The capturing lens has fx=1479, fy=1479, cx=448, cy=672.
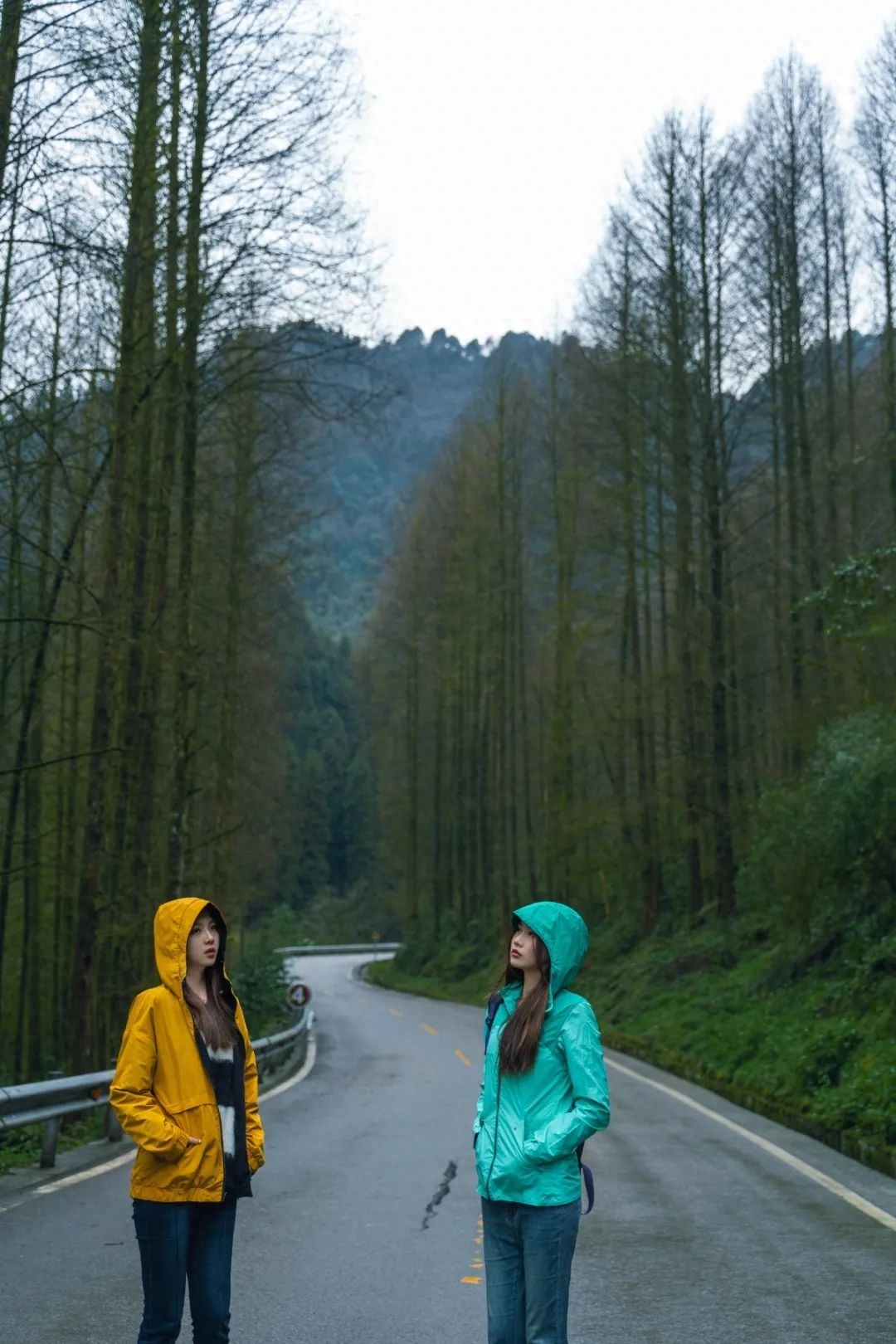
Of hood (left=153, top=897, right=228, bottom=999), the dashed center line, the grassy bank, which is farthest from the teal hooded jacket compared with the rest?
the grassy bank

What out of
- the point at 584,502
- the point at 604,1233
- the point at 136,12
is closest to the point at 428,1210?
the point at 604,1233

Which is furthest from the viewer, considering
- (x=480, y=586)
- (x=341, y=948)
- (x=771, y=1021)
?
(x=341, y=948)

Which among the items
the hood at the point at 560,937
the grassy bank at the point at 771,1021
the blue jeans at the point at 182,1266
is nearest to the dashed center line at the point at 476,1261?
the blue jeans at the point at 182,1266

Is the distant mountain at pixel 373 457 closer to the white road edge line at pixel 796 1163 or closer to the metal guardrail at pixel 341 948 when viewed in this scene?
the white road edge line at pixel 796 1163

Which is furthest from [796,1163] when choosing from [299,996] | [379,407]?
[299,996]

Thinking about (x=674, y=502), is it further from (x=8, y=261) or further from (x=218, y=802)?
(x=8, y=261)

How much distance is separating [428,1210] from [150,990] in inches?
216

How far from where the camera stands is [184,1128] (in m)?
4.64

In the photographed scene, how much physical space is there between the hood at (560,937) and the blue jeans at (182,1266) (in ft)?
4.21

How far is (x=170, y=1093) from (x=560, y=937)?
1.33 meters

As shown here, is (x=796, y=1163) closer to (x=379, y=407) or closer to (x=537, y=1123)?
(x=537, y=1123)

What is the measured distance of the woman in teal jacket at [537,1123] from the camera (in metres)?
4.37

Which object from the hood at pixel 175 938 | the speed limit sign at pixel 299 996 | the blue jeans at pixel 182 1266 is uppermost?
the hood at pixel 175 938

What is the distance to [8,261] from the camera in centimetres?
1066
